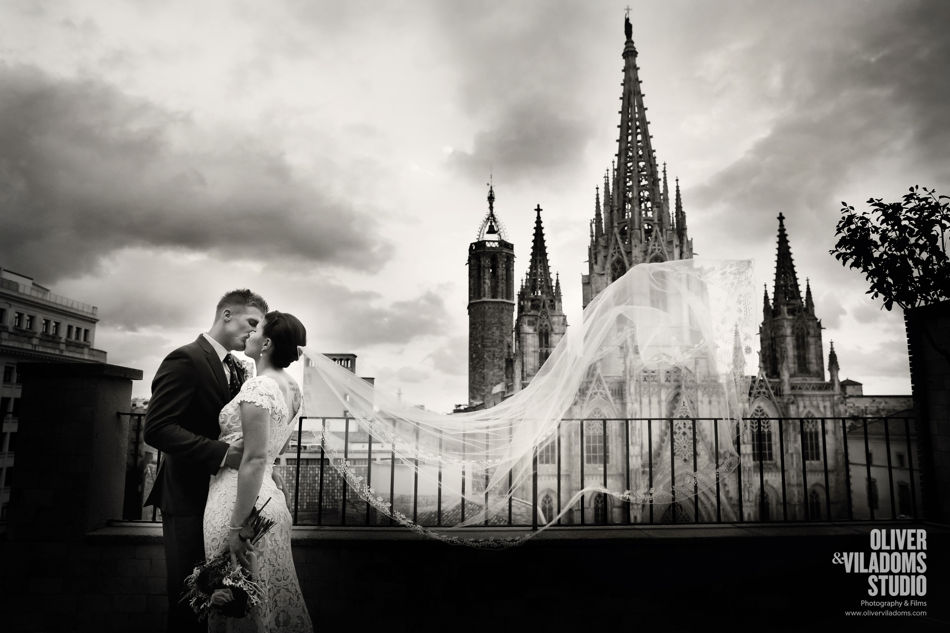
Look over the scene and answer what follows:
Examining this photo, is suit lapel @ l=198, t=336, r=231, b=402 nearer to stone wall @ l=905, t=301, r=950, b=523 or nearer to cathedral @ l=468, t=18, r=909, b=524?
stone wall @ l=905, t=301, r=950, b=523

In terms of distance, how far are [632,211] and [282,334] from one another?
144 ft

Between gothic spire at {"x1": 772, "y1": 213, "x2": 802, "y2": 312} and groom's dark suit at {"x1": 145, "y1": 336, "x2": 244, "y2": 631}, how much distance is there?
47059 mm

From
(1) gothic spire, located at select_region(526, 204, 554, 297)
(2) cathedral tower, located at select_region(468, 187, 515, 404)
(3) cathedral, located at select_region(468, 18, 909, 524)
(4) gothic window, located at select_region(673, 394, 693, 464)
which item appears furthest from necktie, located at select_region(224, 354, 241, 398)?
(2) cathedral tower, located at select_region(468, 187, 515, 404)

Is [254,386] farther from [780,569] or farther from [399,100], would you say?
[399,100]

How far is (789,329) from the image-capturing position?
4138 centimetres

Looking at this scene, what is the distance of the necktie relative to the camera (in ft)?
10.9

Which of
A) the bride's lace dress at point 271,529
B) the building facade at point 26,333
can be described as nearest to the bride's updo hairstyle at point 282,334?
the bride's lace dress at point 271,529

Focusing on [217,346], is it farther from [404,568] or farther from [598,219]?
[598,219]

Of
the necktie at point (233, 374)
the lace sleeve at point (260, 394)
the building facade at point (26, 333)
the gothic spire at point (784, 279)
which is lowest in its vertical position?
the lace sleeve at point (260, 394)

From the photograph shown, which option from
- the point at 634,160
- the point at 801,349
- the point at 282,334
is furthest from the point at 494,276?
the point at 282,334

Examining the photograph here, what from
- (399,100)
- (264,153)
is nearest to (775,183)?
(399,100)

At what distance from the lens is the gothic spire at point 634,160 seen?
44.1 metres

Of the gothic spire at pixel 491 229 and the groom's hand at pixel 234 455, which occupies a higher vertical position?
the gothic spire at pixel 491 229

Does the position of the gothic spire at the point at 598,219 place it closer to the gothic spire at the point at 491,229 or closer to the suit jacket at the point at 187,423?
the gothic spire at the point at 491,229
